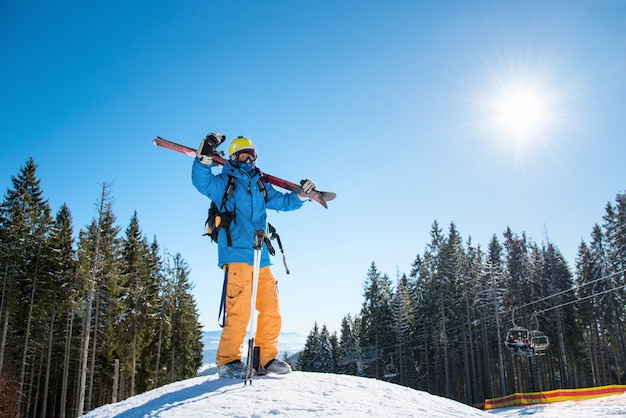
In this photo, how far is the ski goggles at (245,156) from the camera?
6148mm

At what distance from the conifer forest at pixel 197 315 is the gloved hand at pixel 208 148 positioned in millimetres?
20122

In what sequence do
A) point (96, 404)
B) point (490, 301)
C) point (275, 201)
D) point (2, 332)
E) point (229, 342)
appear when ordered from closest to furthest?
1. point (229, 342)
2. point (275, 201)
3. point (2, 332)
4. point (96, 404)
5. point (490, 301)

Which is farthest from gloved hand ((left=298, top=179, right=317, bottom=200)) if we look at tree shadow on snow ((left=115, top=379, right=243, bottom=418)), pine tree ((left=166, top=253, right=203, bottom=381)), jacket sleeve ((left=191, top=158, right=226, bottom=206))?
pine tree ((left=166, top=253, right=203, bottom=381))

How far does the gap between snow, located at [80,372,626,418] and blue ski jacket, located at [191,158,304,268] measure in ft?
4.85

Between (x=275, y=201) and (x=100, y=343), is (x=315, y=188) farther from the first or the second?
(x=100, y=343)

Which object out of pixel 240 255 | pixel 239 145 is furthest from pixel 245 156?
pixel 240 255

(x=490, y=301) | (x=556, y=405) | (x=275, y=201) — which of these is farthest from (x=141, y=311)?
(x=490, y=301)

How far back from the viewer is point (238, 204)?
19.3 ft

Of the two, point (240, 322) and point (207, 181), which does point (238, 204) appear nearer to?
point (207, 181)

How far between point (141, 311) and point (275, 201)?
1119 inches

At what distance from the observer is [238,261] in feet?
18.5

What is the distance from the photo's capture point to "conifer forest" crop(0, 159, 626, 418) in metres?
29.2

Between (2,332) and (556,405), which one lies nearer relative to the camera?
(556,405)

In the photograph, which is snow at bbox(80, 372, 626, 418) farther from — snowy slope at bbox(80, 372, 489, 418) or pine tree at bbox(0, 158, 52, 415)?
pine tree at bbox(0, 158, 52, 415)
